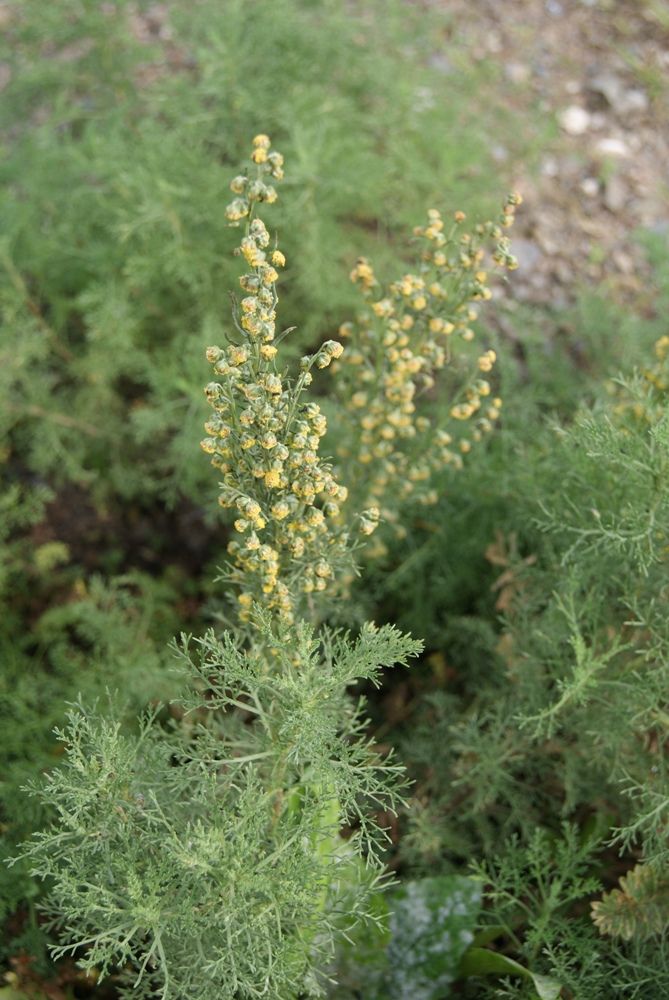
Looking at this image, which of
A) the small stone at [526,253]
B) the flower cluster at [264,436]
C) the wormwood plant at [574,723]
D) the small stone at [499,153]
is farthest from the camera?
the small stone at [499,153]

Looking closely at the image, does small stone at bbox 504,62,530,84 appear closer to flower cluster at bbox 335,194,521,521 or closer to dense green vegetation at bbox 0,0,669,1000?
dense green vegetation at bbox 0,0,669,1000

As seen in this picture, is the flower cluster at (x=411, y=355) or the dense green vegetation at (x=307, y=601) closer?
the dense green vegetation at (x=307, y=601)

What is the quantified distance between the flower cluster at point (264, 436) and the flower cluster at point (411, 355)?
435 millimetres

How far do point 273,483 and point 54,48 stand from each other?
3.69 m

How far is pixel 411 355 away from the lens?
2.26 m

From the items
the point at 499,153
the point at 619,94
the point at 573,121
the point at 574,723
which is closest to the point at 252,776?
the point at 574,723

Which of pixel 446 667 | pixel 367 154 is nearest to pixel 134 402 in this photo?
pixel 367 154

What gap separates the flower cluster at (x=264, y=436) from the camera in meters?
1.68

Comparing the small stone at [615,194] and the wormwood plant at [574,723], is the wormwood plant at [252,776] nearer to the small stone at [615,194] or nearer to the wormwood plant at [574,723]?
the wormwood plant at [574,723]

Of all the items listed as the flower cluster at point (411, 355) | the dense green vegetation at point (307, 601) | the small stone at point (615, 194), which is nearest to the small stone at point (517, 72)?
the dense green vegetation at point (307, 601)

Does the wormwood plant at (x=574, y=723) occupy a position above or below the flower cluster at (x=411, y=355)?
below

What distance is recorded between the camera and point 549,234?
4.06 m

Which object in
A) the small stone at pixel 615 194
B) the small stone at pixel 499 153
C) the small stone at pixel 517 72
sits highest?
the small stone at pixel 517 72

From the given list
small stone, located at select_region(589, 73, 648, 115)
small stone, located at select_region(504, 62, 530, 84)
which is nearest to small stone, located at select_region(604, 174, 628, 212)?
small stone, located at select_region(589, 73, 648, 115)
